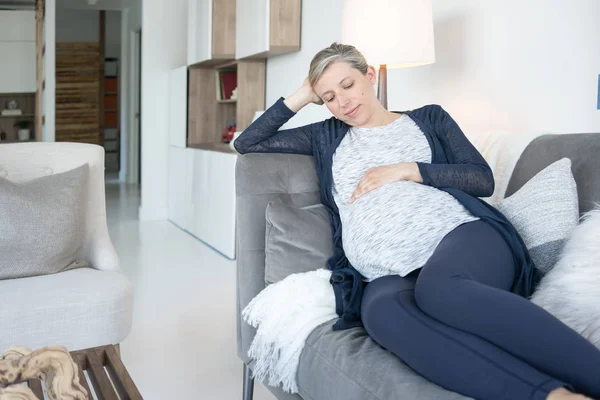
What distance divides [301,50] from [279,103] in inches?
87.1

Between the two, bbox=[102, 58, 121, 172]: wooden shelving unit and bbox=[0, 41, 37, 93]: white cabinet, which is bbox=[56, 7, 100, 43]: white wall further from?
bbox=[0, 41, 37, 93]: white cabinet

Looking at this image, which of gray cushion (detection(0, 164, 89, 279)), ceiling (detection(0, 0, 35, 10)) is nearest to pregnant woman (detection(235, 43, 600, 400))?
gray cushion (detection(0, 164, 89, 279))

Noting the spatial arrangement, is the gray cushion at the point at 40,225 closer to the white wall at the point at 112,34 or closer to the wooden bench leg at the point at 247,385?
the wooden bench leg at the point at 247,385

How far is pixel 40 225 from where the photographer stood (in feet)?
7.00

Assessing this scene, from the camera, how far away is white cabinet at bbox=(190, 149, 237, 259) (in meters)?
4.66

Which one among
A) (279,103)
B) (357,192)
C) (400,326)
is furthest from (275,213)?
(400,326)

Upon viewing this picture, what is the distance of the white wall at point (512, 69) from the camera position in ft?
7.70

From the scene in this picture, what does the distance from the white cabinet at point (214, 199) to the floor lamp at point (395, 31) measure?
6.86ft

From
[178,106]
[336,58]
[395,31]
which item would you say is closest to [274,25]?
[395,31]

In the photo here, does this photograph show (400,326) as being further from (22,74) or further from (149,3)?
(22,74)

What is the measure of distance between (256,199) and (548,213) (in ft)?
2.83

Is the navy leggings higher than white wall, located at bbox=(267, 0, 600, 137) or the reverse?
the reverse

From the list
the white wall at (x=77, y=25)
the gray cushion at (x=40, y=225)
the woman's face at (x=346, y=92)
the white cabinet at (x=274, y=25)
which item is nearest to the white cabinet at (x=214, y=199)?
the white cabinet at (x=274, y=25)

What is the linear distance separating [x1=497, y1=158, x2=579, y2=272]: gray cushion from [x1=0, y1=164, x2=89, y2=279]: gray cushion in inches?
Result: 55.6
